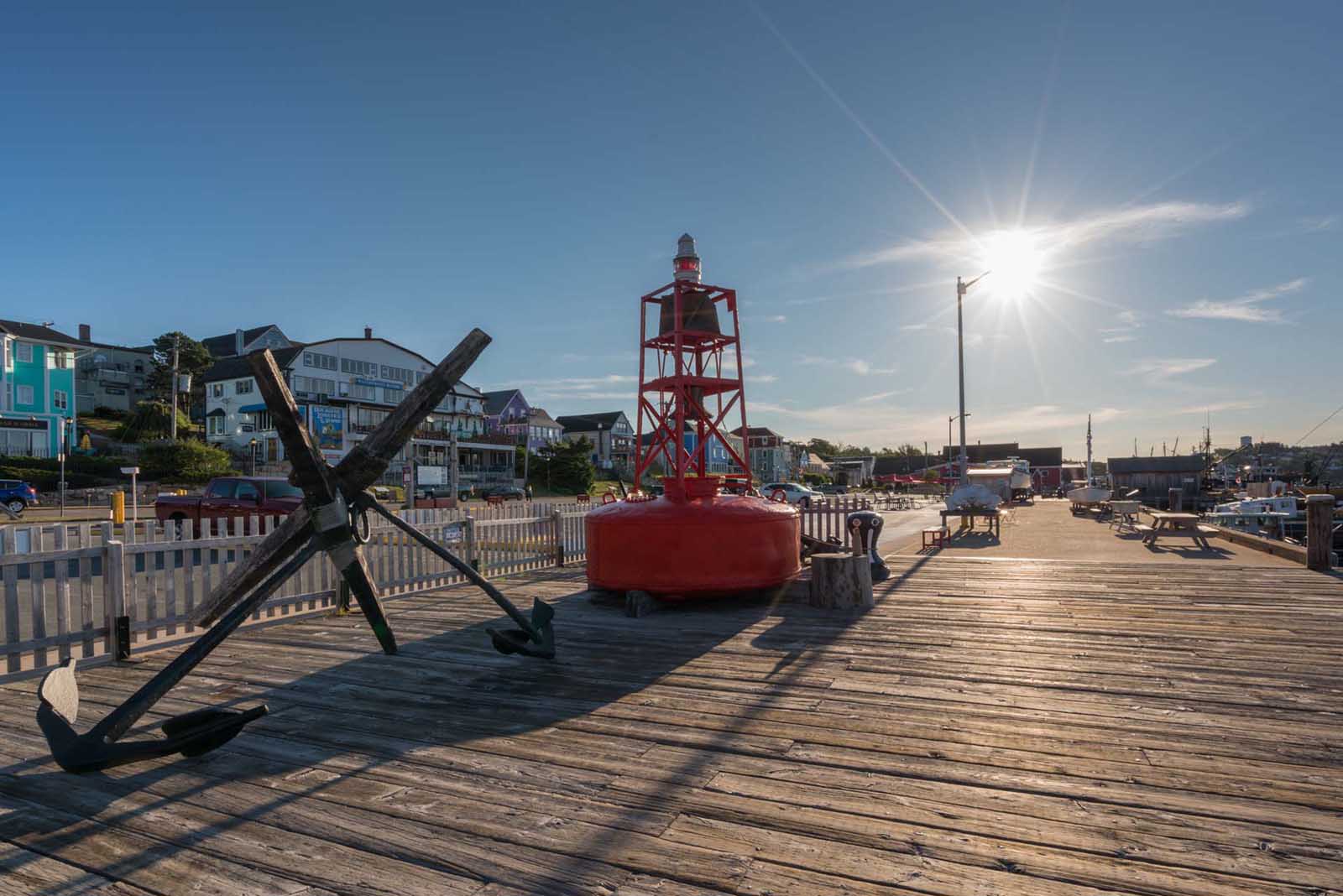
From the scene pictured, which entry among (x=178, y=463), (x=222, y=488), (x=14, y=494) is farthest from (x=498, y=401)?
(x=222, y=488)

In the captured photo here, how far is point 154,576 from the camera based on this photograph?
679cm

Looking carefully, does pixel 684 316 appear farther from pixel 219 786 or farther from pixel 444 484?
pixel 444 484

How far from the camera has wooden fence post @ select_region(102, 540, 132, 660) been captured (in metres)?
6.44

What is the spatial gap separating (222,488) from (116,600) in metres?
12.2

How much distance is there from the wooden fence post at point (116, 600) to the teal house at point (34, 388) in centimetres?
5936

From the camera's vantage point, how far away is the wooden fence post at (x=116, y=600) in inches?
253

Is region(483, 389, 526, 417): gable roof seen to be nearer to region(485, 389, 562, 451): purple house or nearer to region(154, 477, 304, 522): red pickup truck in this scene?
region(485, 389, 562, 451): purple house

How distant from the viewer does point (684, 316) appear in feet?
31.5

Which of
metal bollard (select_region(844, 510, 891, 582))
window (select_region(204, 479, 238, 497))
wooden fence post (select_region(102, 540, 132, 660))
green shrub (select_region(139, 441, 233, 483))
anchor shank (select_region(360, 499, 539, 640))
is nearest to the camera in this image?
anchor shank (select_region(360, 499, 539, 640))

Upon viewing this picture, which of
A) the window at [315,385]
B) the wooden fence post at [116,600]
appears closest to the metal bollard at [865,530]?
the wooden fence post at [116,600]

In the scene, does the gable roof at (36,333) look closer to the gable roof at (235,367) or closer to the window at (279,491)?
the gable roof at (235,367)

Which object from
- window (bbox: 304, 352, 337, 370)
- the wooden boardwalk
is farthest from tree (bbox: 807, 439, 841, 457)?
the wooden boardwalk

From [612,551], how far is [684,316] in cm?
337

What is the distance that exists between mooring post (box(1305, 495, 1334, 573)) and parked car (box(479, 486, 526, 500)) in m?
43.9
